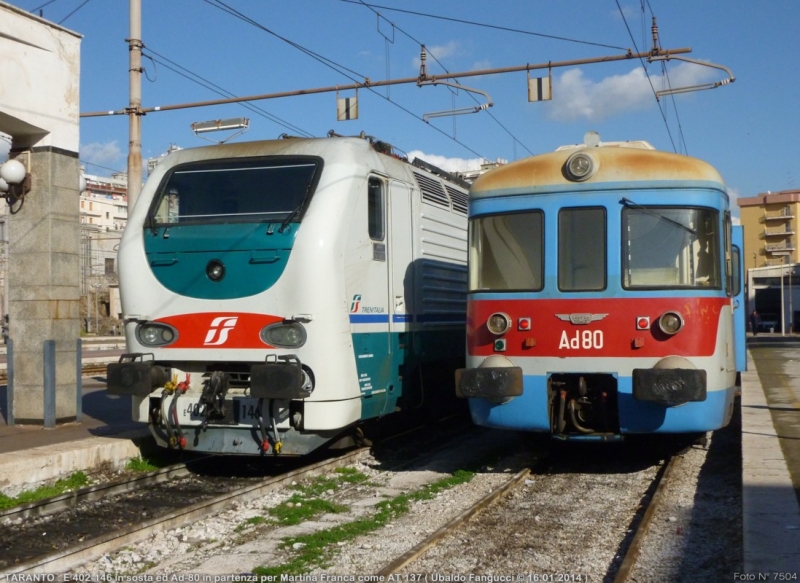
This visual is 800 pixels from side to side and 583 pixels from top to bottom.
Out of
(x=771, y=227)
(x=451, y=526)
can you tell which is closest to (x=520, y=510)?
(x=451, y=526)

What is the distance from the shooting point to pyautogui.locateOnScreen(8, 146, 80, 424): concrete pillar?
1127 cm

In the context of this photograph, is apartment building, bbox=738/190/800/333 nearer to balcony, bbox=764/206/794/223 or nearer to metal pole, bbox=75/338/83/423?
balcony, bbox=764/206/794/223

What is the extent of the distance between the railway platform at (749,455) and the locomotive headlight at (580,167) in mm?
3012

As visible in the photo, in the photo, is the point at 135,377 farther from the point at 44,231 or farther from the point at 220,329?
the point at 44,231

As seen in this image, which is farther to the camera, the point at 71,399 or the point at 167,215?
the point at 71,399

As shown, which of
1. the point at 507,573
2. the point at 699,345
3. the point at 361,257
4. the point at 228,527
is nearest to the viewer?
the point at 507,573

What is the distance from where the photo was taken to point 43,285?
11.4 m

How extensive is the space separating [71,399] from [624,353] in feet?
22.6

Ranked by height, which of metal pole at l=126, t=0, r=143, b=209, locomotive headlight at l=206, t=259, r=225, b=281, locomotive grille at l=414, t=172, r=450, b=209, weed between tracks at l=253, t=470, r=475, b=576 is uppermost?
metal pole at l=126, t=0, r=143, b=209

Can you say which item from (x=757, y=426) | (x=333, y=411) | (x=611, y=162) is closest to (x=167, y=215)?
(x=333, y=411)

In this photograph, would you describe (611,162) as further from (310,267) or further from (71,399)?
(71,399)

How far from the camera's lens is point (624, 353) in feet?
27.3

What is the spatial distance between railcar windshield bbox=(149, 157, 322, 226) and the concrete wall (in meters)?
2.86

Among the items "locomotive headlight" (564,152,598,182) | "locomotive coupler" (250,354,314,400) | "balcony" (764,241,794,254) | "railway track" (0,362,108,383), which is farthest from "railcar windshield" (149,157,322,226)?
"balcony" (764,241,794,254)
